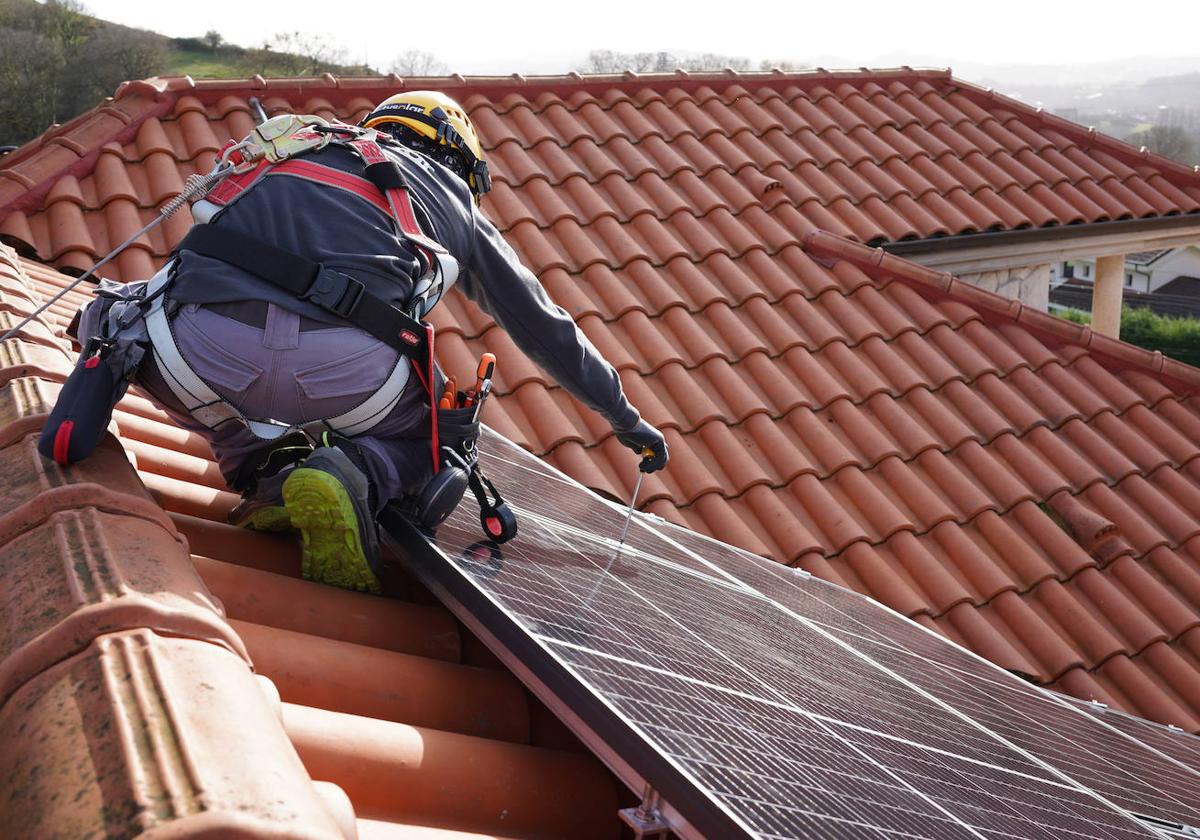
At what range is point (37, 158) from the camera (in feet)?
18.3

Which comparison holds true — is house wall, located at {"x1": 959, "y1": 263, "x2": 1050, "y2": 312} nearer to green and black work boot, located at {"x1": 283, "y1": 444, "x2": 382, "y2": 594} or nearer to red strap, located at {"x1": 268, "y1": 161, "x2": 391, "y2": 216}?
red strap, located at {"x1": 268, "y1": 161, "x2": 391, "y2": 216}

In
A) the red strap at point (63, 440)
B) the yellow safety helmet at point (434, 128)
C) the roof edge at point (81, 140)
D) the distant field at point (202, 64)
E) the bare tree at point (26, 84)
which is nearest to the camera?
the red strap at point (63, 440)

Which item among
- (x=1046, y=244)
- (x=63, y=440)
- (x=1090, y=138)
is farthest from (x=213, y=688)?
(x=1090, y=138)

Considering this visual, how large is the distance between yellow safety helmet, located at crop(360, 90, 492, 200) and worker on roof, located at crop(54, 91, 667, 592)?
131 millimetres

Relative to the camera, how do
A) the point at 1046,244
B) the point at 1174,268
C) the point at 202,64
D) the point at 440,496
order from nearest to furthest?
1. the point at 440,496
2. the point at 1046,244
3. the point at 202,64
4. the point at 1174,268

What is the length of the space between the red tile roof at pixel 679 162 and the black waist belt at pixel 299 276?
2.78 metres

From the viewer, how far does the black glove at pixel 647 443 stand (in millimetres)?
3186

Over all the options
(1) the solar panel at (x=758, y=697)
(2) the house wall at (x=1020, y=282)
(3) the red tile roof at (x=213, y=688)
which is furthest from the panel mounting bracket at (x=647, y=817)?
(2) the house wall at (x=1020, y=282)

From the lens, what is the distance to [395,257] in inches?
105

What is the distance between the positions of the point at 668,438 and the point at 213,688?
12.1 feet

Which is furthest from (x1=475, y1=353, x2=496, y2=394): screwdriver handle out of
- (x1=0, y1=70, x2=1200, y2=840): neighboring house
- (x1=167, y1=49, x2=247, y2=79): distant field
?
(x1=167, y1=49, x2=247, y2=79): distant field

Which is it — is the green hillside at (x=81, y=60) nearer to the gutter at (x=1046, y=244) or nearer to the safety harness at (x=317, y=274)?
the gutter at (x=1046, y=244)

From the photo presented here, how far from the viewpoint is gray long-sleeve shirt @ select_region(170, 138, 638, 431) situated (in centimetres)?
253

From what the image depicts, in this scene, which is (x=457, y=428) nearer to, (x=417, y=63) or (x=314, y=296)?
(x=314, y=296)
